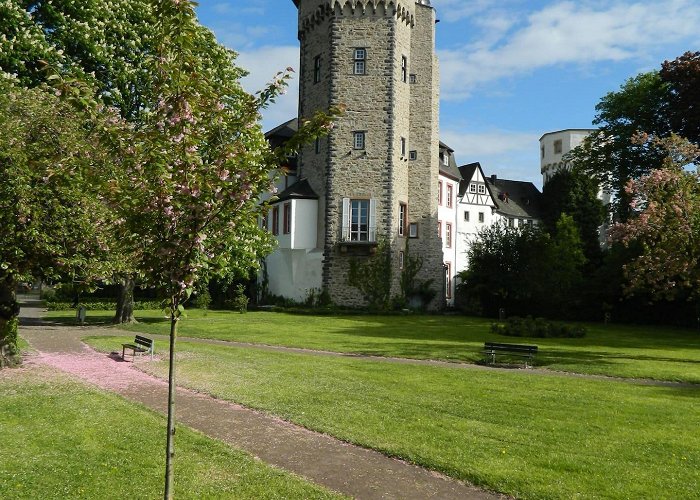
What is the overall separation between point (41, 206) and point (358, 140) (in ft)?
90.1

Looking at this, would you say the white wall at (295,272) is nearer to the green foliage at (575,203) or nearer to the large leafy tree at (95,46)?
the large leafy tree at (95,46)

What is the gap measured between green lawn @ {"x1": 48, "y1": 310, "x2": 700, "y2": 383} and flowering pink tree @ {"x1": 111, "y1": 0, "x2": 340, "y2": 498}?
14349mm

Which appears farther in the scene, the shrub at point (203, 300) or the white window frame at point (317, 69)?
the shrub at point (203, 300)

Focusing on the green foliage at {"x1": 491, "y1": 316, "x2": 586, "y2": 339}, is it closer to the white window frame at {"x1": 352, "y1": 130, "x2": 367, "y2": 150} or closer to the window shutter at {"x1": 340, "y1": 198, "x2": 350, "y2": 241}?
the window shutter at {"x1": 340, "y1": 198, "x2": 350, "y2": 241}

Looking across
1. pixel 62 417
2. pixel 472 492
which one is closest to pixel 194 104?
pixel 472 492

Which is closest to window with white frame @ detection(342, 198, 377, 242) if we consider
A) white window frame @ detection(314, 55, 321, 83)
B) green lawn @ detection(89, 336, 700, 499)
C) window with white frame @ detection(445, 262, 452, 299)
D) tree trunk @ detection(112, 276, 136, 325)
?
white window frame @ detection(314, 55, 321, 83)

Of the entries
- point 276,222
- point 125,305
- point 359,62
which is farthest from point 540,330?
point 359,62

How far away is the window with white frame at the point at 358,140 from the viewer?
40125 mm

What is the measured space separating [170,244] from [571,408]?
31.7 ft

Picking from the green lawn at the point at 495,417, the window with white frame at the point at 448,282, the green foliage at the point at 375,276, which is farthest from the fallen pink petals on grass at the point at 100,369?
the window with white frame at the point at 448,282

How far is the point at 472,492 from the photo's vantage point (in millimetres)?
7680

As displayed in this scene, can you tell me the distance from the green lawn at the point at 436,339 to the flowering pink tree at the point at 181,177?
47.1ft

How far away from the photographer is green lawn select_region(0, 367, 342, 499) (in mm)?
7457

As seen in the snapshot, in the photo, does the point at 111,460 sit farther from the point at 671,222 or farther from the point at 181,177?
the point at 671,222
